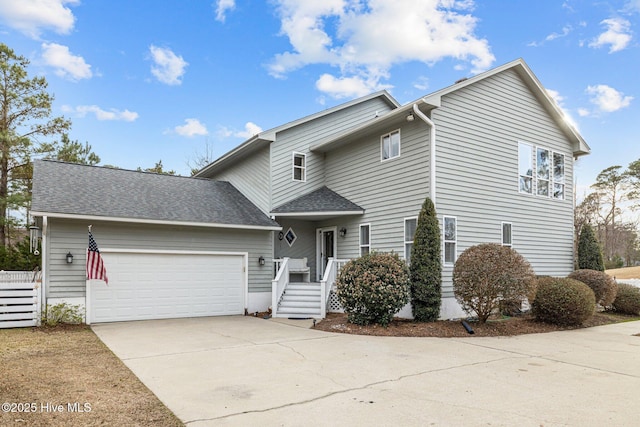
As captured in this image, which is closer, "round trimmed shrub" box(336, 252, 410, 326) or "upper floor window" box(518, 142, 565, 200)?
"round trimmed shrub" box(336, 252, 410, 326)

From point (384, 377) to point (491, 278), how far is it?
4.81 meters

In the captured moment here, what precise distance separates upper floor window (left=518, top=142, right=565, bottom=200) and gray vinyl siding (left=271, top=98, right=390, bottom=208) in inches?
228

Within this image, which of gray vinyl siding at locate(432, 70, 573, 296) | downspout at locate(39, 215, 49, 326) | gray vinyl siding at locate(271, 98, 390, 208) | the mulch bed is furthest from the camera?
gray vinyl siding at locate(271, 98, 390, 208)

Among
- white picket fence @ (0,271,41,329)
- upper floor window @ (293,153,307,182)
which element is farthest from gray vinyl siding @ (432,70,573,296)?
white picket fence @ (0,271,41,329)

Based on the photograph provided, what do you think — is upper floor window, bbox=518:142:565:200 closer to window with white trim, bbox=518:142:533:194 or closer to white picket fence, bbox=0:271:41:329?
window with white trim, bbox=518:142:533:194

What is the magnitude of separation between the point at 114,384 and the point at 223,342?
3071 mm

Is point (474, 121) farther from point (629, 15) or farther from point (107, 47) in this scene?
point (107, 47)

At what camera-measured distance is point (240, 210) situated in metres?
13.5

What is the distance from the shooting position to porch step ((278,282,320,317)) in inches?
457

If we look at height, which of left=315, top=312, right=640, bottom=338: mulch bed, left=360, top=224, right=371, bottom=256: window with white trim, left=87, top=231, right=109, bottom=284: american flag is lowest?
left=315, top=312, right=640, bottom=338: mulch bed

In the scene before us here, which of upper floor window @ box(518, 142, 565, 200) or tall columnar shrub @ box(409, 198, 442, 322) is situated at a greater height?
upper floor window @ box(518, 142, 565, 200)

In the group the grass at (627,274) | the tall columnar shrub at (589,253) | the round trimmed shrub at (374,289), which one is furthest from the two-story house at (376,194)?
the grass at (627,274)

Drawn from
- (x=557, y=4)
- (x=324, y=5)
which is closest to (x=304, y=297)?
(x=324, y=5)

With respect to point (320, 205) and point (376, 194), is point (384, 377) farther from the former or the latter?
point (320, 205)
